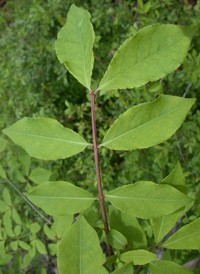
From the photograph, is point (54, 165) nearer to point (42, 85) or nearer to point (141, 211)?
point (42, 85)

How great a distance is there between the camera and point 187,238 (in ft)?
2.94

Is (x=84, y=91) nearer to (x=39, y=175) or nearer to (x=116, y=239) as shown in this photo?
(x=39, y=175)

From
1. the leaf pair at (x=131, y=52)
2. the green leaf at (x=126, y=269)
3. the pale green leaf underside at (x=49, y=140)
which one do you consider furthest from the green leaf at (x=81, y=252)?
the leaf pair at (x=131, y=52)

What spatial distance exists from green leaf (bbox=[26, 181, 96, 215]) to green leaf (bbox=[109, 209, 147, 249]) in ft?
0.48

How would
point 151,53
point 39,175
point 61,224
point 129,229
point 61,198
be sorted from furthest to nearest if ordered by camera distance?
1. point 39,175
2. point 61,224
3. point 129,229
4. point 61,198
5. point 151,53

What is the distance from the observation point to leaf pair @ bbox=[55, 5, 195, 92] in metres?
0.75

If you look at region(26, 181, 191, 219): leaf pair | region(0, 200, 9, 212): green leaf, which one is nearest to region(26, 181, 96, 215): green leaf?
region(26, 181, 191, 219): leaf pair

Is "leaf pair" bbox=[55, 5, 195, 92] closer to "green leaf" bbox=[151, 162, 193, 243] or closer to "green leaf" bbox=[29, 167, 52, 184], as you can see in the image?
"green leaf" bbox=[151, 162, 193, 243]

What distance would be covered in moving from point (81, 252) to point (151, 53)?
42cm

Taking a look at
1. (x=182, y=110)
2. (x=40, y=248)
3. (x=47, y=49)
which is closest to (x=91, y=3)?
(x=47, y=49)

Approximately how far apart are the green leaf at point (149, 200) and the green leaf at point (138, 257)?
86 millimetres

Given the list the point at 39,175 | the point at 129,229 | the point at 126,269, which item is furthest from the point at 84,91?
the point at 126,269

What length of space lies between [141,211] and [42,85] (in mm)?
2133

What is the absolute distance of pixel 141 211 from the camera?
84 centimetres
